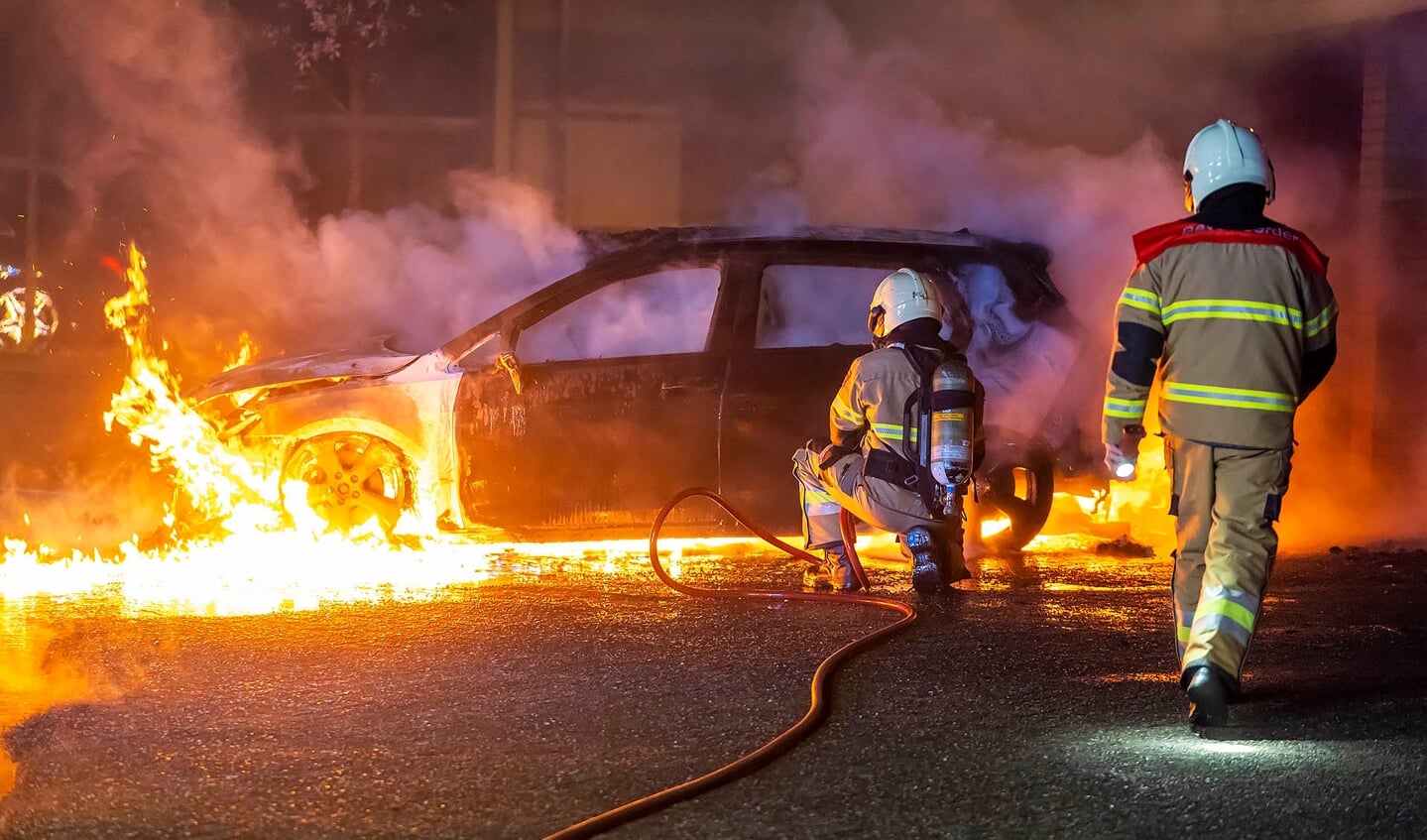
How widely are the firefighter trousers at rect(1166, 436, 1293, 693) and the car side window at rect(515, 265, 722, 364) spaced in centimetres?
340

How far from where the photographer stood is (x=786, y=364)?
6.78 meters

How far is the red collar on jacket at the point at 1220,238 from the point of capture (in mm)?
3771

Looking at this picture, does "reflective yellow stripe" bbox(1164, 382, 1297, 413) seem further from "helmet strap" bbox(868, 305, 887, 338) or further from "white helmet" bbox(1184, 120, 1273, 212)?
"helmet strap" bbox(868, 305, 887, 338)

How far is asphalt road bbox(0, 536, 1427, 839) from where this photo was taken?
9.75 feet

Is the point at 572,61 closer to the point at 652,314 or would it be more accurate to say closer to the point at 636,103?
the point at 636,103

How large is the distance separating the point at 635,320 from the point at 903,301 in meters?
1.69

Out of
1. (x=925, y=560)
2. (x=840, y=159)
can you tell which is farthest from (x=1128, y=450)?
(x=840, y=159)

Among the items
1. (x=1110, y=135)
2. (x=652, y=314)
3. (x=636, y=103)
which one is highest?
(x=636, y=103)

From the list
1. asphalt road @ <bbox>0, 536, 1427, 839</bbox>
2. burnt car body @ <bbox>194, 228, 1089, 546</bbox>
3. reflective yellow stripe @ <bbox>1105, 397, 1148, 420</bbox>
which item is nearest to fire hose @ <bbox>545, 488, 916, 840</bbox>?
asphalt road @ <bbox>0, 536, 1427, 839</bbox>

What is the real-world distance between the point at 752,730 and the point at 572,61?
383 inches

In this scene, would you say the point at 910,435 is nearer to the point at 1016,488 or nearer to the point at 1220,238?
the point at 1016,488

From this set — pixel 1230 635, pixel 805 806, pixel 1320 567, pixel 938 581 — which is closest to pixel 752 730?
pixel 805 806

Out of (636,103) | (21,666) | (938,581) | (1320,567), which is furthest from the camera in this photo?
(636,103)

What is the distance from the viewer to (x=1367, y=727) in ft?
11.9
